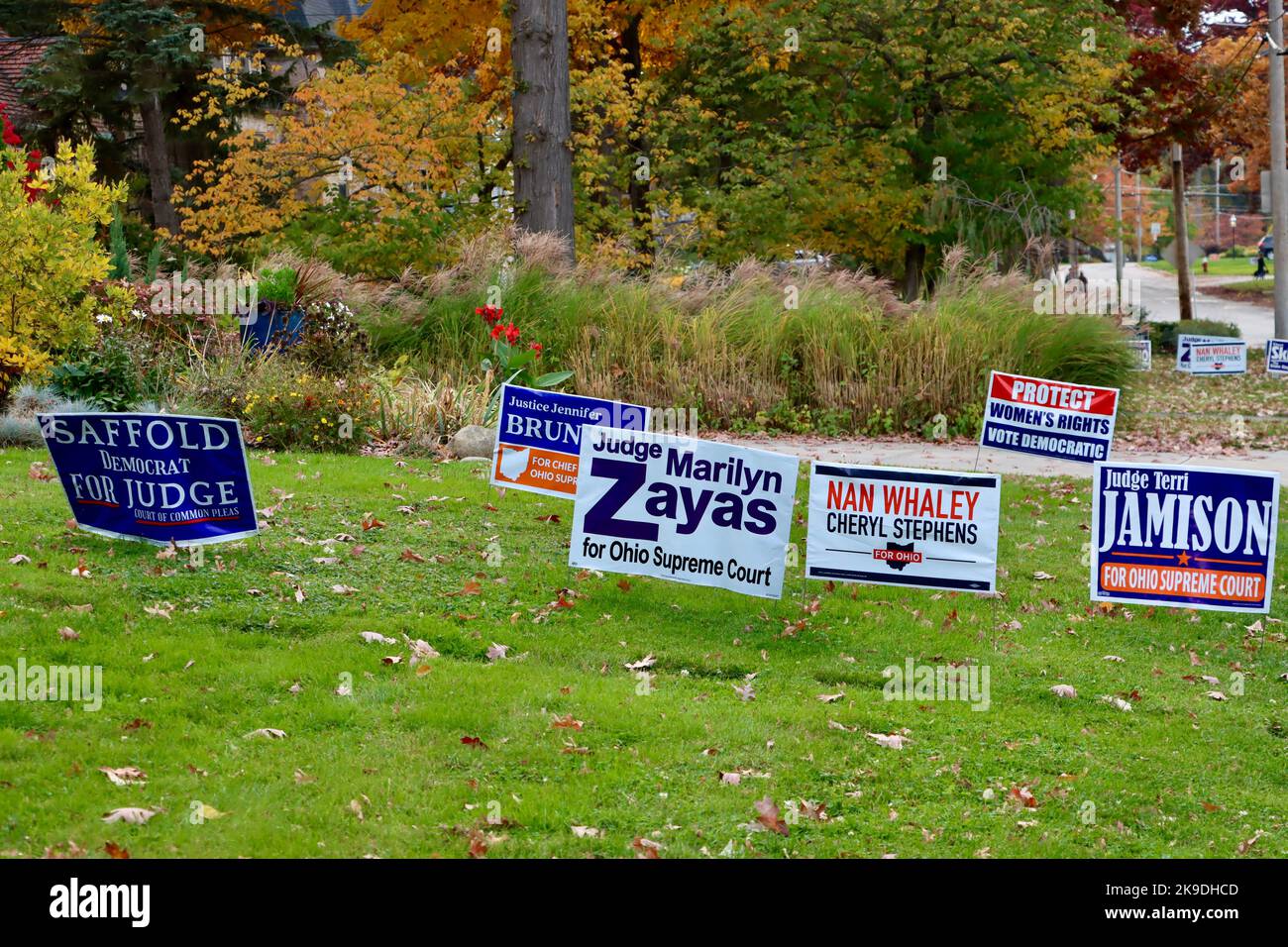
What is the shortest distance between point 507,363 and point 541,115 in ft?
23.4

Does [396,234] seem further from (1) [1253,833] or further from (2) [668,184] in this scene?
(1) [1253,833]

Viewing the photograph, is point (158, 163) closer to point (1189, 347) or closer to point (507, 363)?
point (507, 363)

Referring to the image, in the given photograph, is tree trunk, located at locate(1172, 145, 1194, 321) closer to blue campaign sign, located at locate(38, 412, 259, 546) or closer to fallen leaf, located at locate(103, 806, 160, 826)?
blue campaign sign, located at locate(38, 412, 259, 546)

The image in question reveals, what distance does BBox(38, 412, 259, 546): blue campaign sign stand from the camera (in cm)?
852

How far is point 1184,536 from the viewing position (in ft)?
27.2

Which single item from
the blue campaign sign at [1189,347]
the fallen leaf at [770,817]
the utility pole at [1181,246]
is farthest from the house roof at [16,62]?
the utility pole at [1181,246]

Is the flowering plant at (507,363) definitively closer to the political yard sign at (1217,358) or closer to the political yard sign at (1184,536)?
the political yard sign at (1184,536)

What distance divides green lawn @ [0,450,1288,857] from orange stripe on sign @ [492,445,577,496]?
40cm

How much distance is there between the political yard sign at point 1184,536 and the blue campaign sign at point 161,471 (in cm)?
525

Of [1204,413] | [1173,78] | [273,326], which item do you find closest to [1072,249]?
[1173,78]

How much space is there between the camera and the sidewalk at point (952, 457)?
1388 cm

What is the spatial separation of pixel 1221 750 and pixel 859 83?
2047 centimetres

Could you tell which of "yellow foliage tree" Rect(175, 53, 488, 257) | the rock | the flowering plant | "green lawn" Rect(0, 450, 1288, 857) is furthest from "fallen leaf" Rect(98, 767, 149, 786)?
"yellow foliage tree" Rect(175, 53, 488, 257)

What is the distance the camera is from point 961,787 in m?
6.11
